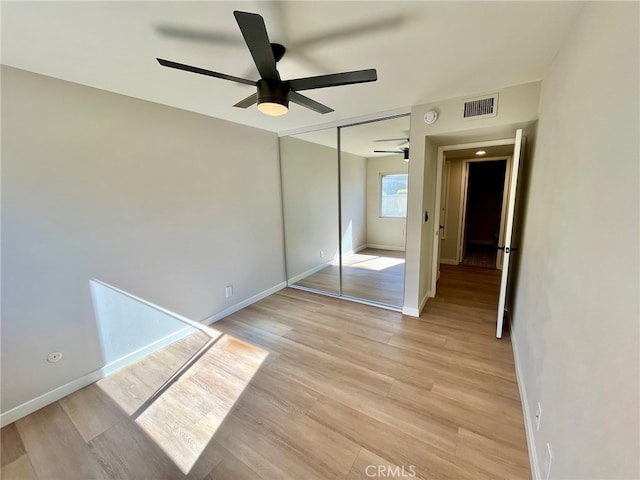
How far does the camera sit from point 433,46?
1.61m

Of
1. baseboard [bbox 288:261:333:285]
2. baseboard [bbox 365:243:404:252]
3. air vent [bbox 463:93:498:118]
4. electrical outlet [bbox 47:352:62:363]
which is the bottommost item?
baseboard [bbox 288:261:333:285]

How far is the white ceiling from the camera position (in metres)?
1.28

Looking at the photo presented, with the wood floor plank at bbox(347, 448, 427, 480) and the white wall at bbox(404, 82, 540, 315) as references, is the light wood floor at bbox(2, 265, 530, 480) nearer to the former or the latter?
the wood floor plank at bbox(347, 448, 427, 480)

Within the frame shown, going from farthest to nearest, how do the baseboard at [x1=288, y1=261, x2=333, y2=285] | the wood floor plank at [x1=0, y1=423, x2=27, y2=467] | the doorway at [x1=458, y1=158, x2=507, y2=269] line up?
the doorway at [x1=458, y1=158, x2=507, y2=269], the baseboard at [x1=288, y1=261, x2=333, y2=285], the wood floor plank at [x1=0, y1=423, x2=27, y2=467]

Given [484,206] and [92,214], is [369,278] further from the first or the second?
[484,206]

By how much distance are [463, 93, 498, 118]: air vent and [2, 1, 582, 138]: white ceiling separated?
125 mm

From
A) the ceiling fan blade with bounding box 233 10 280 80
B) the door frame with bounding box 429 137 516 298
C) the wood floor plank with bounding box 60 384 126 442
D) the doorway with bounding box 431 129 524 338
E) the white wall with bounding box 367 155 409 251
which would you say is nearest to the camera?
the ceiling fan blade with bounding box 233 10 280 80

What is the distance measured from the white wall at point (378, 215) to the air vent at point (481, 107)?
2.37 meters

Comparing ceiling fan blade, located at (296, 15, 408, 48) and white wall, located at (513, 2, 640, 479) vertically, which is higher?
ceiling fan blade, located at (296, 15, 408, 48)

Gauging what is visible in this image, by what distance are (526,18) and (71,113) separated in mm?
3031

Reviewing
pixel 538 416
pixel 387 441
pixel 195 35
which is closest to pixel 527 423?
pixel 538 416

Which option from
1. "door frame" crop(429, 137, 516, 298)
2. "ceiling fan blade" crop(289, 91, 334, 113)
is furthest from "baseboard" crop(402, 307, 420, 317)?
"ceiling fan blade" crop(289, 91, 334, 113)

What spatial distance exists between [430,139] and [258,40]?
7.23ft

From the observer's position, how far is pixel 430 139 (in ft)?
9.18
